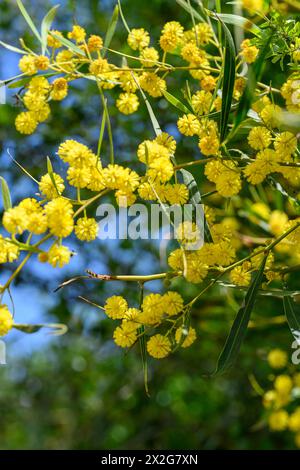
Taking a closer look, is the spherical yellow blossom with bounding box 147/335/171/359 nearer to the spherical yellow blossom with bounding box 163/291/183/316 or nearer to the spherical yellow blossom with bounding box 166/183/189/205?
the spherical yellow blossom with bounding box 163/291/183/316

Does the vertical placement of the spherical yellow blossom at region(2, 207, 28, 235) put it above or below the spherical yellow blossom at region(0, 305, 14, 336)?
above

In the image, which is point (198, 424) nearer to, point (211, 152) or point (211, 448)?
point (211, 448)

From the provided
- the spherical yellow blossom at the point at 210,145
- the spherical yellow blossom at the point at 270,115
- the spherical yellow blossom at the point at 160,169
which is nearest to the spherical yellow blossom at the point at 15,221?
the spherical yellow blossom at the point at 160,169

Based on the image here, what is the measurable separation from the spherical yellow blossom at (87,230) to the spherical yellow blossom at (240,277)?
253 millimetres

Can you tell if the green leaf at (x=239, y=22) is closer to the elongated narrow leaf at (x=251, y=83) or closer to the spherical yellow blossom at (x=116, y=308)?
the elongated narrow leaf at (x=251, y=83)

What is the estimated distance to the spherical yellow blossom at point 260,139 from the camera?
39.8 inches

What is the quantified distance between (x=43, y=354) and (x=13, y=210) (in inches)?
183

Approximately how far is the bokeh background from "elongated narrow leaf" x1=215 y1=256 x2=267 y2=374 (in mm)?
947

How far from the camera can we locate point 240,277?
110 cm

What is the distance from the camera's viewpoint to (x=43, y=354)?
5.42 m

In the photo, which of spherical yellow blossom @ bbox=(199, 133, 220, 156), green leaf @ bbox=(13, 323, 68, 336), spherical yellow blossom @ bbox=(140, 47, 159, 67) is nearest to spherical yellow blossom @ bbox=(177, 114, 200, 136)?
spherical yellow blossom @ bbox=(199, 133, 220, 156)

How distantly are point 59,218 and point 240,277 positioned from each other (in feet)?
1.14

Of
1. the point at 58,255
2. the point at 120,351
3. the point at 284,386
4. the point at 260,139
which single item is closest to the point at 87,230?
the point at 58,255

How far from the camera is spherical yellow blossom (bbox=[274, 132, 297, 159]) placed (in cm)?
98
